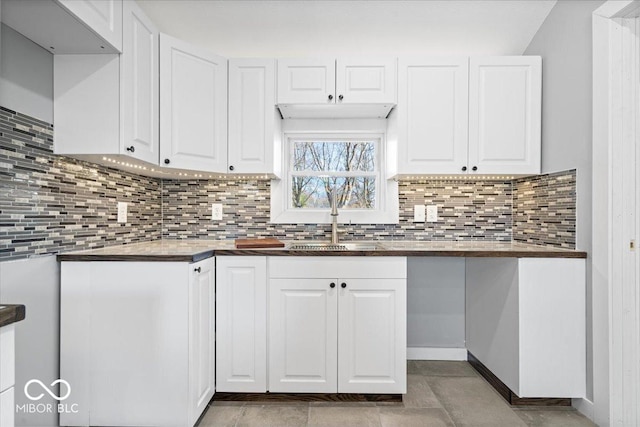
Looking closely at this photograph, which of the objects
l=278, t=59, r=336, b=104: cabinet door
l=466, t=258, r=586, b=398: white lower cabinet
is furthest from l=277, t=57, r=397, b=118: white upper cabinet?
l=466, t=258, r=586, b=398: white lower cabinet

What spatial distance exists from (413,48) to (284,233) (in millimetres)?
1572

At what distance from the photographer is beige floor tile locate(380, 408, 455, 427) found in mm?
1889

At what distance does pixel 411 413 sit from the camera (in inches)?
78.4

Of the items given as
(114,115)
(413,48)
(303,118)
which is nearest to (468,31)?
(413,48)

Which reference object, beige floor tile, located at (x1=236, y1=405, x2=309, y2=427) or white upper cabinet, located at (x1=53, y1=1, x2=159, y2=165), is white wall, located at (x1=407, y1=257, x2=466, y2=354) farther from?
white upper cabinet, located at (x1=53, y1=1, x2=159, y2=165)

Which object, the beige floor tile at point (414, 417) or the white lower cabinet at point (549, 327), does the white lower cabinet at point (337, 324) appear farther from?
the white lower cabinet at point (549, 327)

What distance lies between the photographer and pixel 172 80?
207 centimetres

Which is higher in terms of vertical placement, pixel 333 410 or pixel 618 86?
pixel 618 86

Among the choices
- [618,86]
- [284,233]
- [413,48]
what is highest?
[413,48]

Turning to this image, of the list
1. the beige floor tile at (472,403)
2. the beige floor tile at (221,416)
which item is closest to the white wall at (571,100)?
the beige floor tile at (472,403)

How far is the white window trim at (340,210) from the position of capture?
2.68 m

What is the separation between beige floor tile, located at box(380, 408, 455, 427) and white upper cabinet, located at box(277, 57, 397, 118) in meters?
1.81

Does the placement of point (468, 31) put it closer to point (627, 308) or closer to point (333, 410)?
point (627, 308)

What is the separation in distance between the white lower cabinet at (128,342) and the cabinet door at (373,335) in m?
0.82
